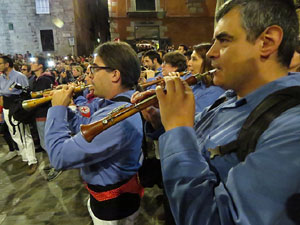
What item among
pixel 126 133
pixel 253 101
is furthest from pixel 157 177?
pixel 253 101

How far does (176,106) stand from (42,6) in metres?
28.1

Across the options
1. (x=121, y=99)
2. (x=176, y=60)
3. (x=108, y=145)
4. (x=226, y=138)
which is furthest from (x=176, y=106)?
(x=176, y=60)

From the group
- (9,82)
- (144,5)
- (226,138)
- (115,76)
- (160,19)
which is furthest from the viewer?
(160,19)

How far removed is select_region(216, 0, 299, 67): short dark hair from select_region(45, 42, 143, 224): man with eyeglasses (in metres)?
1.06

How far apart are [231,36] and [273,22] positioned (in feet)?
0.62

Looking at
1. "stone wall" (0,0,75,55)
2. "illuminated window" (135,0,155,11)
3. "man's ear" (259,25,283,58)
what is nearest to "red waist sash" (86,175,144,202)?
"man's ear" (259,25,283,58)

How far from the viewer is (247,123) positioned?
35.3 inches

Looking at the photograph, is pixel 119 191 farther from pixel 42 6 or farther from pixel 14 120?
pixel 42 6

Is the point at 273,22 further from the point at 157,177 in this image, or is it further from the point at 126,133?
the point at 157,177

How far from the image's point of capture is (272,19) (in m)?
1.02

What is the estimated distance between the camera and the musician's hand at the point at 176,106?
938 millimetres

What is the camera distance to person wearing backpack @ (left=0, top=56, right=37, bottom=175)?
4.99 m

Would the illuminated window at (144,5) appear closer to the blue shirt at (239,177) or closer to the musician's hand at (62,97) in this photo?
the musician's hand at (62,97)

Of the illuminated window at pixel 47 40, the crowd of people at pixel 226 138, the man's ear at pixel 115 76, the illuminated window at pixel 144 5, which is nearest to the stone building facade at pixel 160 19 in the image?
the illuminated window at pixel 144 5
